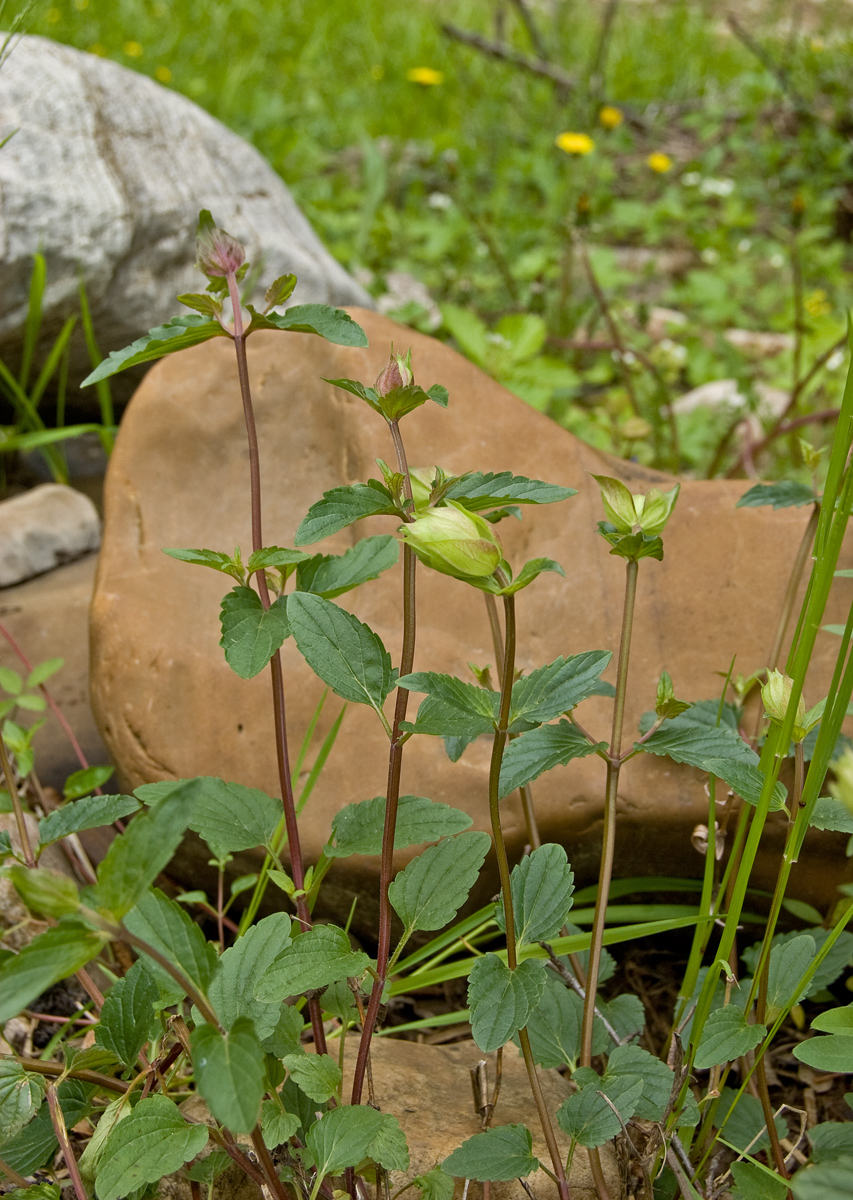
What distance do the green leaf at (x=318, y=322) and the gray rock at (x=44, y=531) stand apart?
1418 mm

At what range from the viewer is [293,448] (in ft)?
6.31

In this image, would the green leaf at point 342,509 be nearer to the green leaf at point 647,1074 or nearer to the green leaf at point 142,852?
the green leaf at point 142,852

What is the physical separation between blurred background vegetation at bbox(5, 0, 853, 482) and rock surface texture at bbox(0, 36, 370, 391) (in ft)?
1.62

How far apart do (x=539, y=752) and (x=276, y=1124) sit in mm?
457

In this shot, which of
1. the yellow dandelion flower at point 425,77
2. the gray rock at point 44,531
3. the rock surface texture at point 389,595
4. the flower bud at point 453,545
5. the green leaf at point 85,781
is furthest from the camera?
the yellow dandelion flower at point 425,77

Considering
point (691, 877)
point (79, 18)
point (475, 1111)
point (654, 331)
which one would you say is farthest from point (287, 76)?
point (475, 1111)

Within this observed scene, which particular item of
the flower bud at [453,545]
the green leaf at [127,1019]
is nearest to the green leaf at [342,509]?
the flower bud at [453,545]

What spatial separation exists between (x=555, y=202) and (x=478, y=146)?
2.32 feet

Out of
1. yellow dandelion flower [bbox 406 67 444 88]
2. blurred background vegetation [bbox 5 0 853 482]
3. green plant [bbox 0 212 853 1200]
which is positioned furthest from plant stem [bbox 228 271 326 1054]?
yellow dandelion flower [bbox 406 67 444 88]

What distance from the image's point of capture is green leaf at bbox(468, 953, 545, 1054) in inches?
35.9

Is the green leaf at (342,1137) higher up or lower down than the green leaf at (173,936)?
lower down

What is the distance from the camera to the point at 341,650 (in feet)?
3.33

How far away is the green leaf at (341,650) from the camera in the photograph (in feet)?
3.28

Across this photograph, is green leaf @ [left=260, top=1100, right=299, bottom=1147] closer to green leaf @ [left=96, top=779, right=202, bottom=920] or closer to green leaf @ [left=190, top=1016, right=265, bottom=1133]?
green leaf @ [left=190, top=1016, right=265, bottom=1133]
